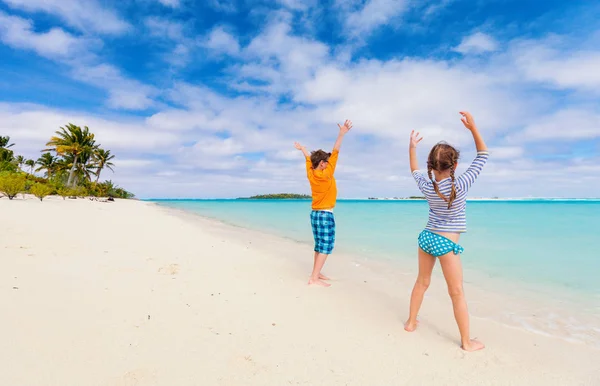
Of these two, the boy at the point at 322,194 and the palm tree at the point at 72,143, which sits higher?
the palm tree at the point at 72,143

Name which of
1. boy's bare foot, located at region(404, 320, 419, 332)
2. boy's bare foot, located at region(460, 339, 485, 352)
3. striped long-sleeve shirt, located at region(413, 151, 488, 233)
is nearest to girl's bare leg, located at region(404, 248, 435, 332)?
boy's bare foot, located at region(404, 320, 419, 332)

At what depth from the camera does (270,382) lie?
213cm

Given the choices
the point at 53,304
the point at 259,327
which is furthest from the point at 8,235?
the point at 259,327

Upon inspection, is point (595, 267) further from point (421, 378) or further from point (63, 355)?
point (63, 355)

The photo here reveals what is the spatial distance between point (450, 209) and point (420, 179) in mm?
371

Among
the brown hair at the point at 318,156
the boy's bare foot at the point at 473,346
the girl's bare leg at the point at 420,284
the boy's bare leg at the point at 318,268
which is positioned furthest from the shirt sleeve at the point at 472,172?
the boy's bare leg at the point at 318,268

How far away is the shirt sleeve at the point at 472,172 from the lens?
2533mm

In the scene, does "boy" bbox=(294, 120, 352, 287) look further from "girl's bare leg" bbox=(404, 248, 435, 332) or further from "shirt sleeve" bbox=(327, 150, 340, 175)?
"girl's bare leg" bbox=(404, 248, 435, 332)

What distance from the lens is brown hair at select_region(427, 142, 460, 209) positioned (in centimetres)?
259

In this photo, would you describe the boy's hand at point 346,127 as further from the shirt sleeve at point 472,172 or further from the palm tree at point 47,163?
the palm tree at point 47,163

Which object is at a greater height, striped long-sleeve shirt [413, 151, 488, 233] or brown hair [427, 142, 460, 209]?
brown hair [427, 142, 460, 209]

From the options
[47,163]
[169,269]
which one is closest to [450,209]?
[169,269]

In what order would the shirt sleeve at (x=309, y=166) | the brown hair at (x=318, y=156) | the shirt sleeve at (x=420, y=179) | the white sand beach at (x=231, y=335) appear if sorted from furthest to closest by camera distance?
the shirt sleeve at (x=309, y=166) < the brown hair at (x=318, y=156) < the shirt sleeve at (x=420, y=179) < the white sand beach at (x=231, y=335)

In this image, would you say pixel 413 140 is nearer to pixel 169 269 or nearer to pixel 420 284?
pixel 420 284
